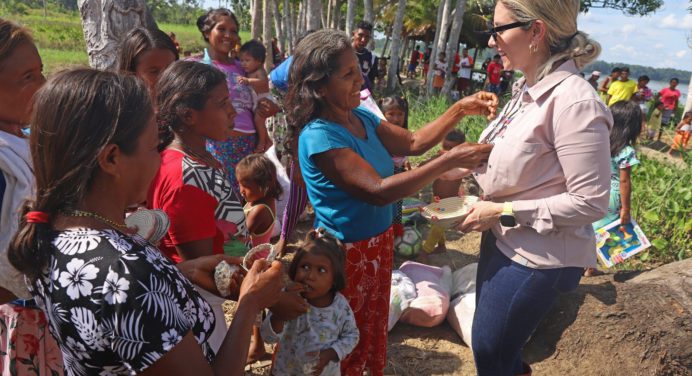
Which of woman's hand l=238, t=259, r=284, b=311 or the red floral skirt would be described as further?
the red floral skirt

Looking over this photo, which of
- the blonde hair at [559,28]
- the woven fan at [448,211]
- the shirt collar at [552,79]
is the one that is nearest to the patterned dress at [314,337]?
the woven fan at [448,211]

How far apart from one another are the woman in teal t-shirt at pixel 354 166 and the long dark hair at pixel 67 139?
3.25 feet

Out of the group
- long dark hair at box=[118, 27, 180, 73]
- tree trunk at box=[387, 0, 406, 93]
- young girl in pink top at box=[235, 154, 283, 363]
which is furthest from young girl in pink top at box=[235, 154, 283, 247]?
tree trunk at box=[387, 0, 406, 93]

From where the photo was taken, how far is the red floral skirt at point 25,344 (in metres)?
1.50

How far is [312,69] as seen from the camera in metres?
2.12

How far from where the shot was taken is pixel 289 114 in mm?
2227

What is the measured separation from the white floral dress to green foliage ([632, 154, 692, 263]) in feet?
A: 16.5

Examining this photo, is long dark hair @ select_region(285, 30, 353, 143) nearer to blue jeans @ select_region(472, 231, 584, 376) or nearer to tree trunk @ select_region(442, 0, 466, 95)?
blue jeans @ select_region(472, 231, 584, 376)

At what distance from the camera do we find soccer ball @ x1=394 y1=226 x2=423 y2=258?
449cm

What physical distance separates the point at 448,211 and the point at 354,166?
1.90 feet

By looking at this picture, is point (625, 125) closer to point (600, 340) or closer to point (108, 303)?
point (600, 340)

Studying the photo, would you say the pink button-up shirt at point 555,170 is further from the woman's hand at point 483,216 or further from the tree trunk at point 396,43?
the tree trunk at point 396,43

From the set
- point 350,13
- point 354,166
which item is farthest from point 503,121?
point 350,13

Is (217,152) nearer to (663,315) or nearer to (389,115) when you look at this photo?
(389,115)
